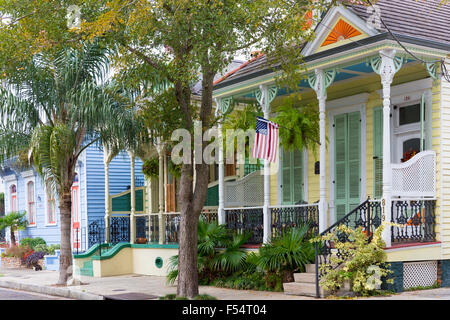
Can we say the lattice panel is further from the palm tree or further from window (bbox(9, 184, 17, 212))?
window (bbox(9, 184, 17, 212))

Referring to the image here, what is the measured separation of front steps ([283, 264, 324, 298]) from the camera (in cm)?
1213

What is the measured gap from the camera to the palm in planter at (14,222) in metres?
26.3

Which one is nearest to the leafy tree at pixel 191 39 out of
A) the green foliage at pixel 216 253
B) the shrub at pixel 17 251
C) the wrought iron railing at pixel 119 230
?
the green foliage at pixel 216 253

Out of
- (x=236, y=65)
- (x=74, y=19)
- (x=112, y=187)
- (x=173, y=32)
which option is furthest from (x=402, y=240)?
(x=112, y=187)

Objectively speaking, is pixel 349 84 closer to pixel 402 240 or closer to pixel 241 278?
pixel 402 240

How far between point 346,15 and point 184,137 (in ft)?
14.7

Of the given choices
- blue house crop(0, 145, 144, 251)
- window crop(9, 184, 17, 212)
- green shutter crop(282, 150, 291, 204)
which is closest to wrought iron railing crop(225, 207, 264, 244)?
green shutter crop(282, 150, 291, 204)

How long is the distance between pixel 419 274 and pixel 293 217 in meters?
2.99

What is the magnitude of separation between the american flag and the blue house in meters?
8.69

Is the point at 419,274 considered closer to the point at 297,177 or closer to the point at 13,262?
the point at 297,177

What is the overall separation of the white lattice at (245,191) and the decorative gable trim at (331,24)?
4.25 metres

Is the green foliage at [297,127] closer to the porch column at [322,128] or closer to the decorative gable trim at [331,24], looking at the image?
the porch column at [322,128]

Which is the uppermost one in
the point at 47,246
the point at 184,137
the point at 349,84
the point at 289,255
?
the point at 349,84

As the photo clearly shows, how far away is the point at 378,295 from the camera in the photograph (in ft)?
38.6
